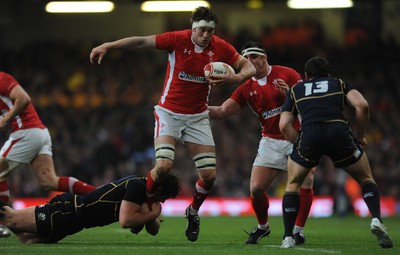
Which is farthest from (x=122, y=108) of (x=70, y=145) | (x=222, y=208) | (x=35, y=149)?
(x=35, y=149)

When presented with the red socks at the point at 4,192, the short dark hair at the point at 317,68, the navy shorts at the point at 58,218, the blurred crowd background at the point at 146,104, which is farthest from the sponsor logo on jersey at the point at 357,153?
the blurred crowd background at the point at 146,104

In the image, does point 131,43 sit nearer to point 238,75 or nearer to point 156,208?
point 238,75

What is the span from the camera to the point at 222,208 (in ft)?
83.3

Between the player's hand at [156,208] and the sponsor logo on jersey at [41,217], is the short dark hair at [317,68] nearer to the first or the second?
the player's hand at [156,208]

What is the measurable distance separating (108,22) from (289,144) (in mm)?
21438

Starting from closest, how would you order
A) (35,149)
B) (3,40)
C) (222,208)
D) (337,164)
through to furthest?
(337,164) < (35,149) < (222,208) < (3,40)

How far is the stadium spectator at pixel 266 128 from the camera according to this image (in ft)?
38.5

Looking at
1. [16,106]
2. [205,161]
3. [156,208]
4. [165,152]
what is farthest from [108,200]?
[16,106]

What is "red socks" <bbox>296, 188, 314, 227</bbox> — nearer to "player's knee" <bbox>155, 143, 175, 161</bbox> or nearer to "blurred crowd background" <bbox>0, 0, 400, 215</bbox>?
"player's knee" <bbox>155, 143, 175, 161</bbox>

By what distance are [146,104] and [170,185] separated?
1791 centimetres

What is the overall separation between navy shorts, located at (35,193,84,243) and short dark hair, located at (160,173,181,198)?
99 centimetres

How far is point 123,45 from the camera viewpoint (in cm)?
1091

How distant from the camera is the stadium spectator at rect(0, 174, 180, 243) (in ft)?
34.1

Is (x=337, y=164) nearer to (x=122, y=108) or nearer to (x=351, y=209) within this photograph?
(x=351, y=209)
